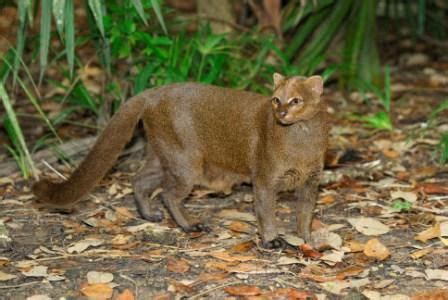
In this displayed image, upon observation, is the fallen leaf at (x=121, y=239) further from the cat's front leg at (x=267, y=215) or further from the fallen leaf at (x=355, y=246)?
the fallen leaf at (x=355, y=246)

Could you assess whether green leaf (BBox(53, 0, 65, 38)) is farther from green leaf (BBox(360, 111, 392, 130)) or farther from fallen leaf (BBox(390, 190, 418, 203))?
green leaf (BBox(360, 111, 392, 130))

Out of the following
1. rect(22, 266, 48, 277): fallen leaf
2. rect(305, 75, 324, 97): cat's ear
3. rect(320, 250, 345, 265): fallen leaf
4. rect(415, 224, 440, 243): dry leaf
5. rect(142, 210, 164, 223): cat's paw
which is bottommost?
rect(142, 210, 164, 223): cat's paw

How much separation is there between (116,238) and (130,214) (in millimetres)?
429

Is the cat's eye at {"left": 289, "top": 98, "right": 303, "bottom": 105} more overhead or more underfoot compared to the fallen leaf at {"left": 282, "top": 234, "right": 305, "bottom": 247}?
more overhead

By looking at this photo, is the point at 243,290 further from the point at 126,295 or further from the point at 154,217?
the point at 154,217

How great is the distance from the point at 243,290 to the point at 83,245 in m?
0.99

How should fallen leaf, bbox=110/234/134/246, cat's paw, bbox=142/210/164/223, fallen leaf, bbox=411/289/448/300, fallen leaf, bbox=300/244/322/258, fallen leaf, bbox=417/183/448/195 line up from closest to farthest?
fallen leaf, bbox=411/289/448/300 → fallen leaf, bbox=300/244/322/258 → fallen leaf, bbox=110/234/134/246 → cat's paw, bbox=142/210/164/223 → fallen leaf, bbox=417/183/448/195

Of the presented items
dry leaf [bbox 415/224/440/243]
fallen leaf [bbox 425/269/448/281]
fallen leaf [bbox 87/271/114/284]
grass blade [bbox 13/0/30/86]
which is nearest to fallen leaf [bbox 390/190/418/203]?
dry leaf [bbox 415/224/440/243]

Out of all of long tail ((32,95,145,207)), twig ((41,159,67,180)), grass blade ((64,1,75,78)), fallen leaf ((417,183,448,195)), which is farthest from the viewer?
twig ((41,159,67,180))

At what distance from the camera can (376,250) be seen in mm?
4332

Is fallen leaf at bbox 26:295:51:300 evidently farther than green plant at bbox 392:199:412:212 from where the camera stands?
No

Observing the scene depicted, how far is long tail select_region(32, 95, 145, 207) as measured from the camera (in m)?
4.71

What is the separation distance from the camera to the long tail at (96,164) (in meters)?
4.71

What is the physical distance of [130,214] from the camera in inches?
199
